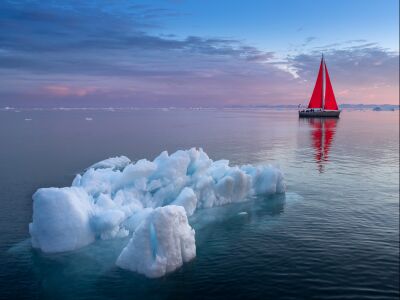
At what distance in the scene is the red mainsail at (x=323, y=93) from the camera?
14388 centimetres

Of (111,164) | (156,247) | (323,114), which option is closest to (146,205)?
(156,247)

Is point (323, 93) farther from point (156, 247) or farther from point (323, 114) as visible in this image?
point (156, 247)

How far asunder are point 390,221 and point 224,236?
12.4 m

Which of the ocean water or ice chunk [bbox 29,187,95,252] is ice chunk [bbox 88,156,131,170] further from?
ice chunk [bbox 29,187,95,252]

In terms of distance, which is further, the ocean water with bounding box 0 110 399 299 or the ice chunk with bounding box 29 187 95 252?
the ice chunk with bounding box 29 187 95 252

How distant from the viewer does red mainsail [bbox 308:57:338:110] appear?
472 ft

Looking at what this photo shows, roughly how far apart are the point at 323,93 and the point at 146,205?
132 m

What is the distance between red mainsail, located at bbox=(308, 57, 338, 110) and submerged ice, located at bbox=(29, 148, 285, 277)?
391 ft

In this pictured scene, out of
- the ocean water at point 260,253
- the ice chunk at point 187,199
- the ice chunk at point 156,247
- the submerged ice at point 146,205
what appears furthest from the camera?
the ice chunk at point 187,199

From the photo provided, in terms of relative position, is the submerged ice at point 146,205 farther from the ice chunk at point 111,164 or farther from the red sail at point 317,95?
the red sail at point 317,95

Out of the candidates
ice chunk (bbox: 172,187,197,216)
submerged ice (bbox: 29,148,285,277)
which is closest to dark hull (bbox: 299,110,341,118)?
submerged ice (bbox: 29,148,285,277)

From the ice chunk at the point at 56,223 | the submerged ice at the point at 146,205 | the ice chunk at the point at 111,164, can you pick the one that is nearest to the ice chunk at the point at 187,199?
the submerged ice at the point at 146,205

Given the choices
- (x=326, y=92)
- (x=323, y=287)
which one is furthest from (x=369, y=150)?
(x=326, y=92)

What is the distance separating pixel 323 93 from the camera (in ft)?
482
